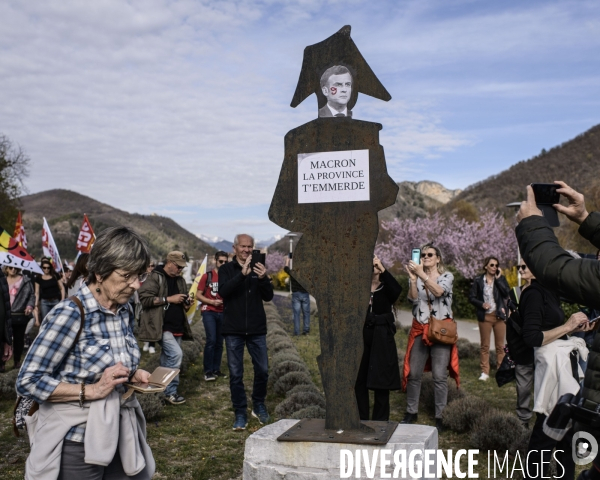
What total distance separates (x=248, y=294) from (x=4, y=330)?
283cm

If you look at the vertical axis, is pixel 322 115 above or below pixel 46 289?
above

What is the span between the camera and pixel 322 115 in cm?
394

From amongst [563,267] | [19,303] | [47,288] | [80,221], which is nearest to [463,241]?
[47,288]

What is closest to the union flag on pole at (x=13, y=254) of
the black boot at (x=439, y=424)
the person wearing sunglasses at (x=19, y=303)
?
the person wearing sunglasses at (x=19, y=303)

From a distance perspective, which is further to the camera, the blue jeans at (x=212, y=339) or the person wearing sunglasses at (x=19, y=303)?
the person wearing sunglasses at (x=19, y=303)

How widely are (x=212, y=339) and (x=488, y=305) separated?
4.52 metres

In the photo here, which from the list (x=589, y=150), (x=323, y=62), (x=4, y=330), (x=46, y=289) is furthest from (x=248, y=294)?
→ (x=589, y=150)

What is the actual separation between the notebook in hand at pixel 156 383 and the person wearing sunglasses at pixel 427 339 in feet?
13.0

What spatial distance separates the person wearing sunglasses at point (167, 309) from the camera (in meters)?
7.73

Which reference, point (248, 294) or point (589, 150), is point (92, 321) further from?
point (589, 150)

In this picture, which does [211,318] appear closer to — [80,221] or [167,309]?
[167,309]

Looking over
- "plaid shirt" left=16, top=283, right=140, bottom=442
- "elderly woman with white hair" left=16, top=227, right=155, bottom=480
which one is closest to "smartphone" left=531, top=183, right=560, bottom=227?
"elderly woman with white hair" left=16, top=227, right=155, bottom=480

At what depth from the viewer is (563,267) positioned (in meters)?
2.43

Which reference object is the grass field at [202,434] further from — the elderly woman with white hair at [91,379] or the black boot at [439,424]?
the elderly woman with white hair at [91,379]
